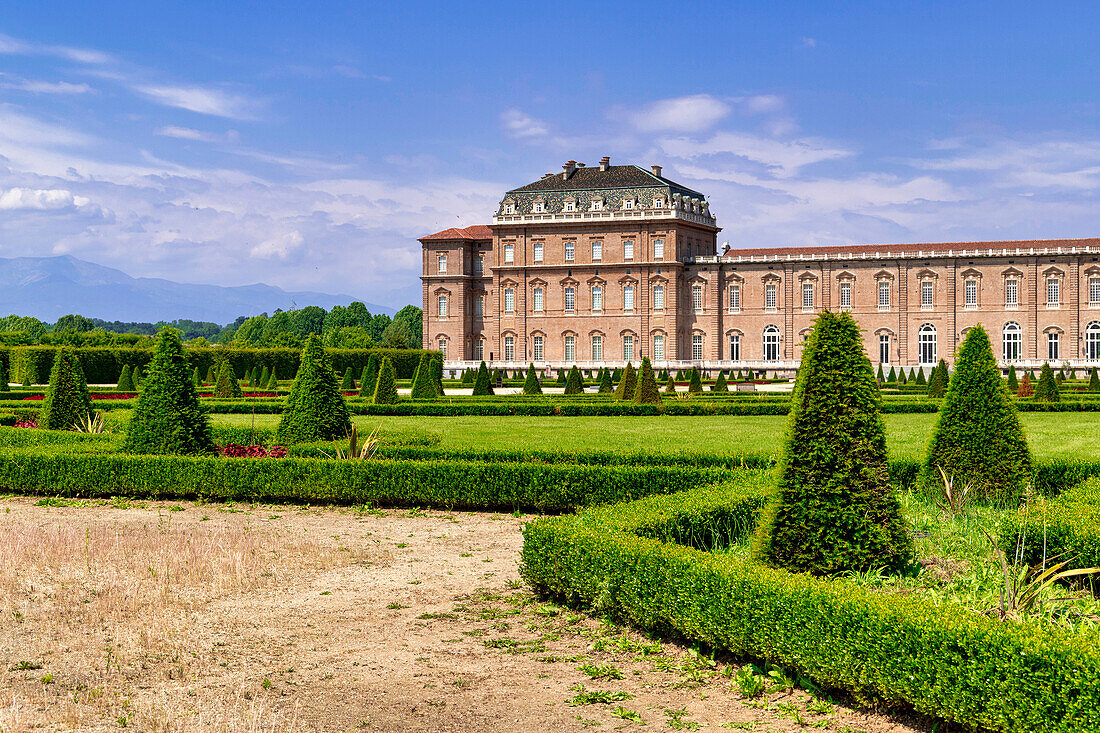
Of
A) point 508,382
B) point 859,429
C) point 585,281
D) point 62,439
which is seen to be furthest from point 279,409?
point 585,281

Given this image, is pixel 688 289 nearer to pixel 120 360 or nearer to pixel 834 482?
pixel 120 360

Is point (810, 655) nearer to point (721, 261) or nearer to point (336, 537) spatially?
point (336, 537)

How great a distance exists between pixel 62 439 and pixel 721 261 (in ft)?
134

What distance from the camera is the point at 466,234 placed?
2189 inches

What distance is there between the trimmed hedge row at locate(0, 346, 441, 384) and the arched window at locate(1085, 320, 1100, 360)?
3203 cm

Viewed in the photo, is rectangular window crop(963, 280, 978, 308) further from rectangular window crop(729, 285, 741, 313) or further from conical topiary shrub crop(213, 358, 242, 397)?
conical topiary shrub crop(213, 358, 242, 397)

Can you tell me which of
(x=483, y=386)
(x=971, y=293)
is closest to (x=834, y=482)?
(x=483, y=386)

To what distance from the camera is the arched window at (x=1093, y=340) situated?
4581cm

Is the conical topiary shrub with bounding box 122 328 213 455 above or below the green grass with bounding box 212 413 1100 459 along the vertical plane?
above

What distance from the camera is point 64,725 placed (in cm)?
458

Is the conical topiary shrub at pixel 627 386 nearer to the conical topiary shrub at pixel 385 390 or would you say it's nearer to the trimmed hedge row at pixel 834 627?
the conical topiary shrub at pixel 385 390

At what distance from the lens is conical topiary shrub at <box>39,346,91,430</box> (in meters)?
15.7

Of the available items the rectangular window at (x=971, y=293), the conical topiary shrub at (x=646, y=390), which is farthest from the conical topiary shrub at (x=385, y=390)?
the rectangular window at (x=971, y=293)

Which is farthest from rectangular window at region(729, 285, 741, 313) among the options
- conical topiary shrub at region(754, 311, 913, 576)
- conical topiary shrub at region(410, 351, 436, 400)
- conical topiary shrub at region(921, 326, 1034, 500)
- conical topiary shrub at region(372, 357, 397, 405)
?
conical topiary shrub at region(754, 311, 913, 576)
